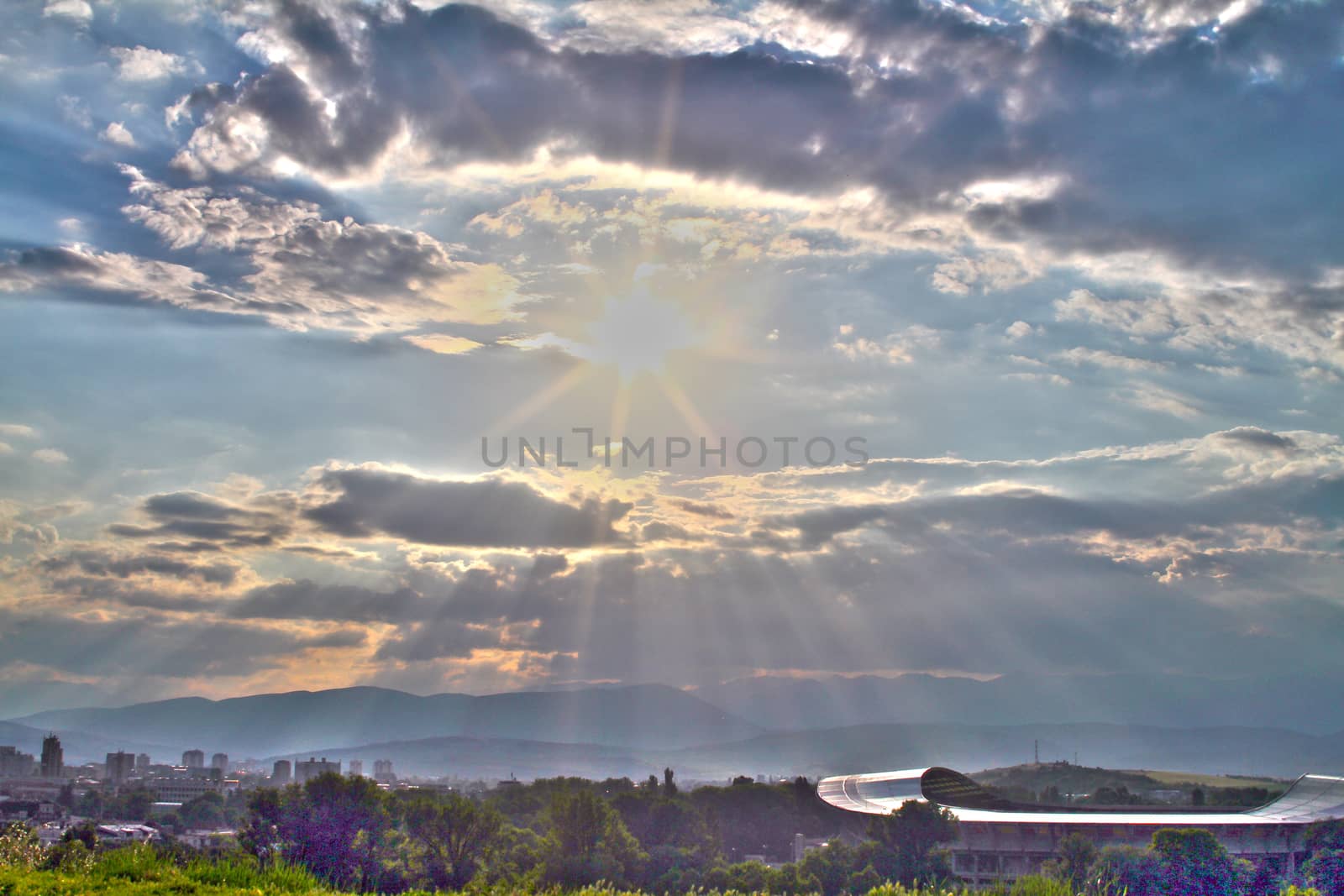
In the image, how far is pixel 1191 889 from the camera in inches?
1702

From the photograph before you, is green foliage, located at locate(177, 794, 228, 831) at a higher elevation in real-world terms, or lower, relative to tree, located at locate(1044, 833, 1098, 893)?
lower

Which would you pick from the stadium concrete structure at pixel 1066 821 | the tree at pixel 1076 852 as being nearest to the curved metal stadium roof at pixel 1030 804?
the stadium concrete structure at pixel 1066 821

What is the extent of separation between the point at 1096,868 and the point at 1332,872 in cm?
1480

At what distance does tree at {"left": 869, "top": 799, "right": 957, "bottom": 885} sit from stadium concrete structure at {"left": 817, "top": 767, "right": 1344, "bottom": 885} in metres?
2.26

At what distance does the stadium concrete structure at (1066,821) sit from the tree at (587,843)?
739 inches

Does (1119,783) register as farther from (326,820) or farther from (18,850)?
Result: (18,850)

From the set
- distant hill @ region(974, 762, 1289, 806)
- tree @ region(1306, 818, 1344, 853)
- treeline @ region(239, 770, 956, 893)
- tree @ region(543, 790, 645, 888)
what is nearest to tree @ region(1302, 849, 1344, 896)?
tree @ region(1306, 818, 1344, 853)

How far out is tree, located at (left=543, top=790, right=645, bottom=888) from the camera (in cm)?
5388

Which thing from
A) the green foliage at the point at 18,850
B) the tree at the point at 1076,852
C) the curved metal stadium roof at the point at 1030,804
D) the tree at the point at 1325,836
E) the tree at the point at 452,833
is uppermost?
the green foliage at the point at 18,850

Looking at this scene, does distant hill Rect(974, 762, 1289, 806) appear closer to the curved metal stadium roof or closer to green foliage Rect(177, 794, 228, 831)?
the curved metal stadium roof

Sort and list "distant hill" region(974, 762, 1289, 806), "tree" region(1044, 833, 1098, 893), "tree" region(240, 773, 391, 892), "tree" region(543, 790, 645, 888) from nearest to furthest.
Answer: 1. "tree" region(240, 773, 391, 892)
2. "tree" region(1044, 833, 1098, 893)
3. "tree" region(543, 790, 645, 888)
4. "distant hill" region(974, 762, 1289, 806)

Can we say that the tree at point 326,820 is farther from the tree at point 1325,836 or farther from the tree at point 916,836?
the tree at point 1325,836

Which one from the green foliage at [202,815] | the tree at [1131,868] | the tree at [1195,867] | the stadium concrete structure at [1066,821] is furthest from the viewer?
the green foliage at [202,815]

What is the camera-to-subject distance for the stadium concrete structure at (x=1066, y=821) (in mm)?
68062
